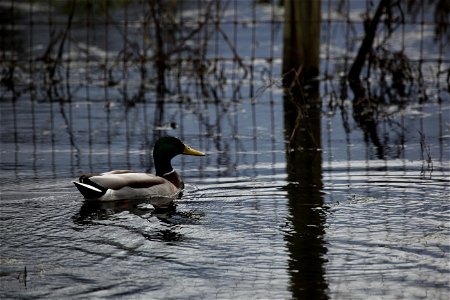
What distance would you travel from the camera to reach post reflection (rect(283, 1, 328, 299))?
285 inches

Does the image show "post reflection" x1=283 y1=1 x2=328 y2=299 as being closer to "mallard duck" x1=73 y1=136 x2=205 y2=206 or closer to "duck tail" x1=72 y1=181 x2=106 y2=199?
"mallard duck" x1=73 y1=136 x2=205 y2=206

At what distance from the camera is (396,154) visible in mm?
11422

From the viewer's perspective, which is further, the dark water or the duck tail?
the duck tail

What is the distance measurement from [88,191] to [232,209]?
1.20m

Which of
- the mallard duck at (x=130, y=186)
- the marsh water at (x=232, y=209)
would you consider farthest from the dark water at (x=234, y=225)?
the mallard duck at (x=130, y=186)

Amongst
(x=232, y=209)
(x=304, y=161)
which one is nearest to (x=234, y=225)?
(x=232, y=209)

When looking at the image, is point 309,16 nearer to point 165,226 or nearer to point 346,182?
point 346,182

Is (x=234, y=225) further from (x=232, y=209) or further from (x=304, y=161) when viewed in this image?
(x=304, y=161)

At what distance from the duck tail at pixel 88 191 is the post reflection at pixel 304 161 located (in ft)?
5.01

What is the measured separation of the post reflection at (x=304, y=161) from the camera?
7246 mm

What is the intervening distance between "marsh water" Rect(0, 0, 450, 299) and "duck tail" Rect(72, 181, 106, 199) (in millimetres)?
95

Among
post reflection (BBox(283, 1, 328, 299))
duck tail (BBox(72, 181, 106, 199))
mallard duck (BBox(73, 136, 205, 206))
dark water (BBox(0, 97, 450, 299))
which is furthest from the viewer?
mallard duck (BBox(73, 136, 205, 206))

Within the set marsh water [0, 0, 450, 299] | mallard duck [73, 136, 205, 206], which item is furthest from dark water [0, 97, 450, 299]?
mallard duck [73, 136, 205, 206]

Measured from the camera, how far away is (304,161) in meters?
11.1
